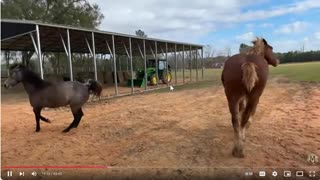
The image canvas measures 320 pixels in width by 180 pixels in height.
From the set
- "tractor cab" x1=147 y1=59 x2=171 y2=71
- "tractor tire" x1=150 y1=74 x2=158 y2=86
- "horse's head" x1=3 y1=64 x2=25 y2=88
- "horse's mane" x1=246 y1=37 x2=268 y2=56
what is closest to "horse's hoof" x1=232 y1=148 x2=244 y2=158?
"horse's mane" x1=246 y1=37 x2=268 y2=56

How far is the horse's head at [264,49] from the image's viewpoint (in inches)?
209

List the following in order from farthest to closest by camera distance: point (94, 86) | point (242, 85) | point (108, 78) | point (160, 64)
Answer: point (108, 78) → point (160, 64) → point (94, 86) → point (242, 85)

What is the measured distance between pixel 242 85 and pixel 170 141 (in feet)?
5.38

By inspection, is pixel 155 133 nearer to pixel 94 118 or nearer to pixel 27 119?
pixel 94 118

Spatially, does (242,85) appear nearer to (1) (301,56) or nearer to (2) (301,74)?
(2) (301,74)

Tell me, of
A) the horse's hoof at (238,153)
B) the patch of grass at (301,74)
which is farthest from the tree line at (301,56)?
the horse's hoof at (238,153)

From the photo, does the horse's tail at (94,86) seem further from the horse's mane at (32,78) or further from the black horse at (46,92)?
the horse's mane at (32,78)

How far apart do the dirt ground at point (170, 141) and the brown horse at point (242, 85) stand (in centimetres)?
35

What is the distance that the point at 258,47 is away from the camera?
17.4 ft

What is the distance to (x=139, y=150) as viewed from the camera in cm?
518

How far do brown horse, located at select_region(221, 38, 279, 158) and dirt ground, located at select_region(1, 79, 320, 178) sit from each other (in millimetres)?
350

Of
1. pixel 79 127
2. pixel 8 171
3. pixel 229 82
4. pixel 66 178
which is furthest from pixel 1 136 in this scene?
pixel 229 82

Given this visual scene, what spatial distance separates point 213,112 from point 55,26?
19.2 feet

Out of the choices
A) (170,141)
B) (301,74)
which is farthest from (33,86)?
(301,74)
